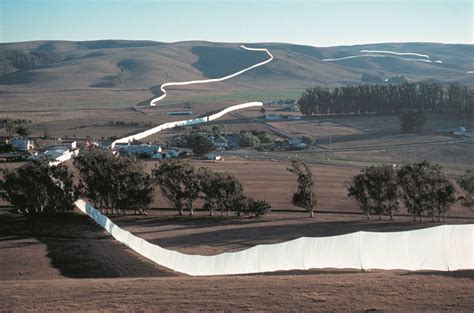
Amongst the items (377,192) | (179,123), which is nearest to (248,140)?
(179,123)

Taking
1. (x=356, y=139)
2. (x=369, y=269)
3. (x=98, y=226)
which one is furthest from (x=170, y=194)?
(x=356, y=139)

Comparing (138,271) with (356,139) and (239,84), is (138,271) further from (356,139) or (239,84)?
(239,84)

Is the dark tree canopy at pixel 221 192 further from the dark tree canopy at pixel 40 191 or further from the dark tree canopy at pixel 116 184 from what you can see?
the dark tree canopy at pixel 40 191

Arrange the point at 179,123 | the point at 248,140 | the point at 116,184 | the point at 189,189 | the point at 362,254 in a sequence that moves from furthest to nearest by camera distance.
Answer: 1. the point at 179,123
2. the point at 248,140
3. the point at 116,184
4. the point at 189,189
5. the point at 362,254

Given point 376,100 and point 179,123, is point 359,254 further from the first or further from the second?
point 376,100

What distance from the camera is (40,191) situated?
120 feet

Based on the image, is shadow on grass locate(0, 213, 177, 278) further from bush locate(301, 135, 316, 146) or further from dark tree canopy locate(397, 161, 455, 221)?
bush locate(301, 135, 316, 146)

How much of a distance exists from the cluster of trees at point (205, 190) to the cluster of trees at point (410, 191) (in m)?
4.79

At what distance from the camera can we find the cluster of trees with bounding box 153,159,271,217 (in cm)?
3528

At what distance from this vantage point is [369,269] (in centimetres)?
1977

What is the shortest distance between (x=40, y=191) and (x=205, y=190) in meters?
8.04

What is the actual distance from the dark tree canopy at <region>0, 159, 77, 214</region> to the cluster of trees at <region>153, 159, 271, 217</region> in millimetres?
4533

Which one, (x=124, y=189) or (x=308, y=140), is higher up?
(x=124, y=189)

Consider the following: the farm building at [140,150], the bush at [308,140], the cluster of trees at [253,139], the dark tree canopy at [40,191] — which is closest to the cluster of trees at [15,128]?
the farm building at [140,150]
